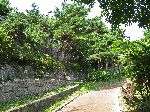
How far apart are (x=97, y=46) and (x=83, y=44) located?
5664 mm

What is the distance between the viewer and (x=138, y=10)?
9164 mm

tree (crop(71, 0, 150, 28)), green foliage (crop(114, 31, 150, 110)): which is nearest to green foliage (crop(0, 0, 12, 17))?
green foliage (crop(114, 31, 150, 110))

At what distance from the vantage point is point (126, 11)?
928 centimetres

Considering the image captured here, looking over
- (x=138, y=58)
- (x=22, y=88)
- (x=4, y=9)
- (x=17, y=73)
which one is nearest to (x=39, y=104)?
(x=22, y=88)

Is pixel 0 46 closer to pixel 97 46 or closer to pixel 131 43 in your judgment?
pixel 131 43

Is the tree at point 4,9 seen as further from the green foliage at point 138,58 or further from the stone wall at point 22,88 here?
the green foliage at point 138,58

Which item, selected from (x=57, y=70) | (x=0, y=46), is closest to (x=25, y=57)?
(x=0, y=46)

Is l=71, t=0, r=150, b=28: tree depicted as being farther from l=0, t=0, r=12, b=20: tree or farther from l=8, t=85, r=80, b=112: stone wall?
l=0, t=0, r=12, b=20: tree

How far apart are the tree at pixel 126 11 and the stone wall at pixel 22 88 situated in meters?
12.1

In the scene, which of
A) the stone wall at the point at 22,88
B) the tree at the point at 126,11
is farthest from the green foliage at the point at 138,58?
the stone wall at the point at 22,88

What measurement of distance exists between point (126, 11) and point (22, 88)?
15.6 m

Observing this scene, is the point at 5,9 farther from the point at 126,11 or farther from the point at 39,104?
the point at 126,11

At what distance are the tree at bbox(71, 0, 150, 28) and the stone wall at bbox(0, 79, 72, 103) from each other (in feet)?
39.6

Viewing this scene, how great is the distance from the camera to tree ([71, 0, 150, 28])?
356 inches
